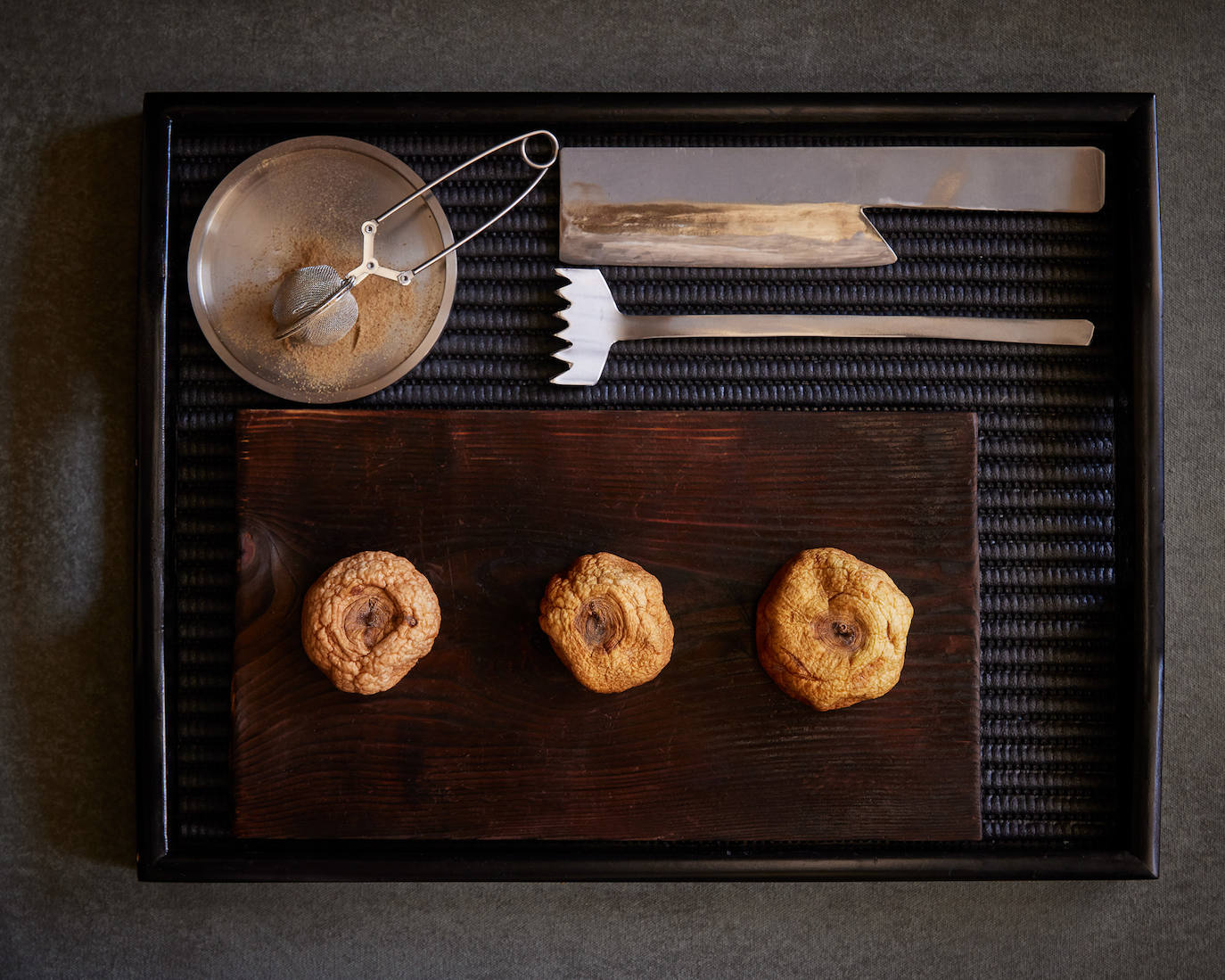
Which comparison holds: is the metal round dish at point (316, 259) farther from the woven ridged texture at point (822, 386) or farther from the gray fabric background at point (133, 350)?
the gray fabric background at point (133, 350)

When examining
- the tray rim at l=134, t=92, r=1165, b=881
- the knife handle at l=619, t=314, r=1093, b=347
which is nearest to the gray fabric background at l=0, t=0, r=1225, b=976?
the tray rim at l=134, t=92, r=1165, b=881

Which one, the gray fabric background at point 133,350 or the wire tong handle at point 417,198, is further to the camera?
the gray fabric background at point 133,350

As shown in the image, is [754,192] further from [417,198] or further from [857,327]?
[417,198]

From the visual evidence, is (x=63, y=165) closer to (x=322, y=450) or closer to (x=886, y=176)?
(x=322, y=450)

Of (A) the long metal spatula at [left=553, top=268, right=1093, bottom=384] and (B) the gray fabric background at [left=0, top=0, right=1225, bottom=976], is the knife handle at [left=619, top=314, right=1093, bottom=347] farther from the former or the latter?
(B) the gray fabric background at [left=0, top=0, right=1225, bottom=976]

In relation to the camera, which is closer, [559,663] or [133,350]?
[559,663]

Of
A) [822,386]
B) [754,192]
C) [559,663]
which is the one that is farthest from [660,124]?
[559,663]

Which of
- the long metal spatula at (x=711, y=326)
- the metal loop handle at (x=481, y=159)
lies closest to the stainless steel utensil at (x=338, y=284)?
the metal loop handle at (x=481, y=159)

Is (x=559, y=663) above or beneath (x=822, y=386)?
beneath
